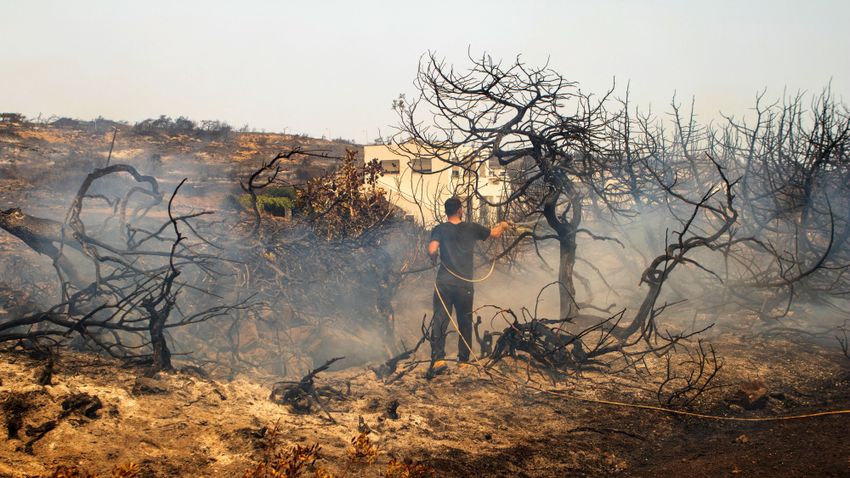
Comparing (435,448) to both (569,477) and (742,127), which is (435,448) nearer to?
(569,477)

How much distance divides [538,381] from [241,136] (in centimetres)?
2564

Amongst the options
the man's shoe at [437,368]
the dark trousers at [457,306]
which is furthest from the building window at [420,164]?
the man's shoe at [437,368]

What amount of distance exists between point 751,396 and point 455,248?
10.6 ft

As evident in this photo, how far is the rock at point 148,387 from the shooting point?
410 cm

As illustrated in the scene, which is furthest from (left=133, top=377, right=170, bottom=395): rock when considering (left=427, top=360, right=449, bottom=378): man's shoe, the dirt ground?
(left=427, top=360, right=449, bottom=378): man's shoe

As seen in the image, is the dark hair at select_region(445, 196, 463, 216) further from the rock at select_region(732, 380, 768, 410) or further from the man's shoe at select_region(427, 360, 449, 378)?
the rock at select_region(732, 380, 768, 410)

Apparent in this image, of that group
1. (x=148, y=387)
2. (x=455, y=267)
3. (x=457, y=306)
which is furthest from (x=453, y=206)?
(x=148, y=387)

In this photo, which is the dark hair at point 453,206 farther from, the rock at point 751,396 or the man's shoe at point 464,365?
the rock at point 751,396

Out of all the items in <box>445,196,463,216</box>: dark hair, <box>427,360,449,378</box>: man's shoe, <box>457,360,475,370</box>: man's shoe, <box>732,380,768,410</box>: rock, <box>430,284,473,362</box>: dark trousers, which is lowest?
<box>427,360,449,378</box>: man's shoe

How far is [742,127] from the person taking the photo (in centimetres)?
1186

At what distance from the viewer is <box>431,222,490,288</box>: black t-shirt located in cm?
676

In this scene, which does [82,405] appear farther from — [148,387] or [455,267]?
[455,267]

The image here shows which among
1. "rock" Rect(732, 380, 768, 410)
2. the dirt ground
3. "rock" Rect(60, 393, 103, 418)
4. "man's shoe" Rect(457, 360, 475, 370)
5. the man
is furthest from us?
the man

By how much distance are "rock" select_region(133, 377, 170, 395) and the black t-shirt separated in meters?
3.32
